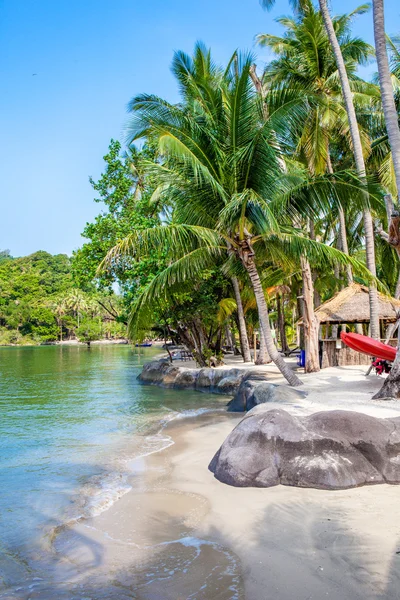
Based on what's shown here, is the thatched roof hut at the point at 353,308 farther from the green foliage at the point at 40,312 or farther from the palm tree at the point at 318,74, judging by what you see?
the green foliage at the point at 40,312

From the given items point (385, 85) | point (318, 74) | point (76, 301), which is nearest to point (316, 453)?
point (385, 85)

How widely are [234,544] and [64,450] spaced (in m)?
4.82

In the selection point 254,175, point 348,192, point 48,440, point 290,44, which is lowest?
point 48,440

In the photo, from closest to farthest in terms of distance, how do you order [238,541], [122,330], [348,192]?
1. [238,541]
2. [348,192]
3. [122,330]

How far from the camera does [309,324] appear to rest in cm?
1339

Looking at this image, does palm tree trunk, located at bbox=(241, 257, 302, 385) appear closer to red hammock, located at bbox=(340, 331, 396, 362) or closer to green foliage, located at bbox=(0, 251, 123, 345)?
red hammock, located at bbox=(340, 331, 396, 362)

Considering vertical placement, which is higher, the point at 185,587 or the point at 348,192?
the point at 348,192

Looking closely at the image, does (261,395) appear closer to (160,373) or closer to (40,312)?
(160,373)

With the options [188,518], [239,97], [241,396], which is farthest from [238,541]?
[239,97]

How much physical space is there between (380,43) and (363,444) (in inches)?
294

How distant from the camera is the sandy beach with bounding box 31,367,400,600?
10.5ft

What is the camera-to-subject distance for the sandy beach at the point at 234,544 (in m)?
3.21

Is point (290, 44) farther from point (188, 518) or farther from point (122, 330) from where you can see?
point (122, 330)

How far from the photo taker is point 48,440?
8.65 metres
